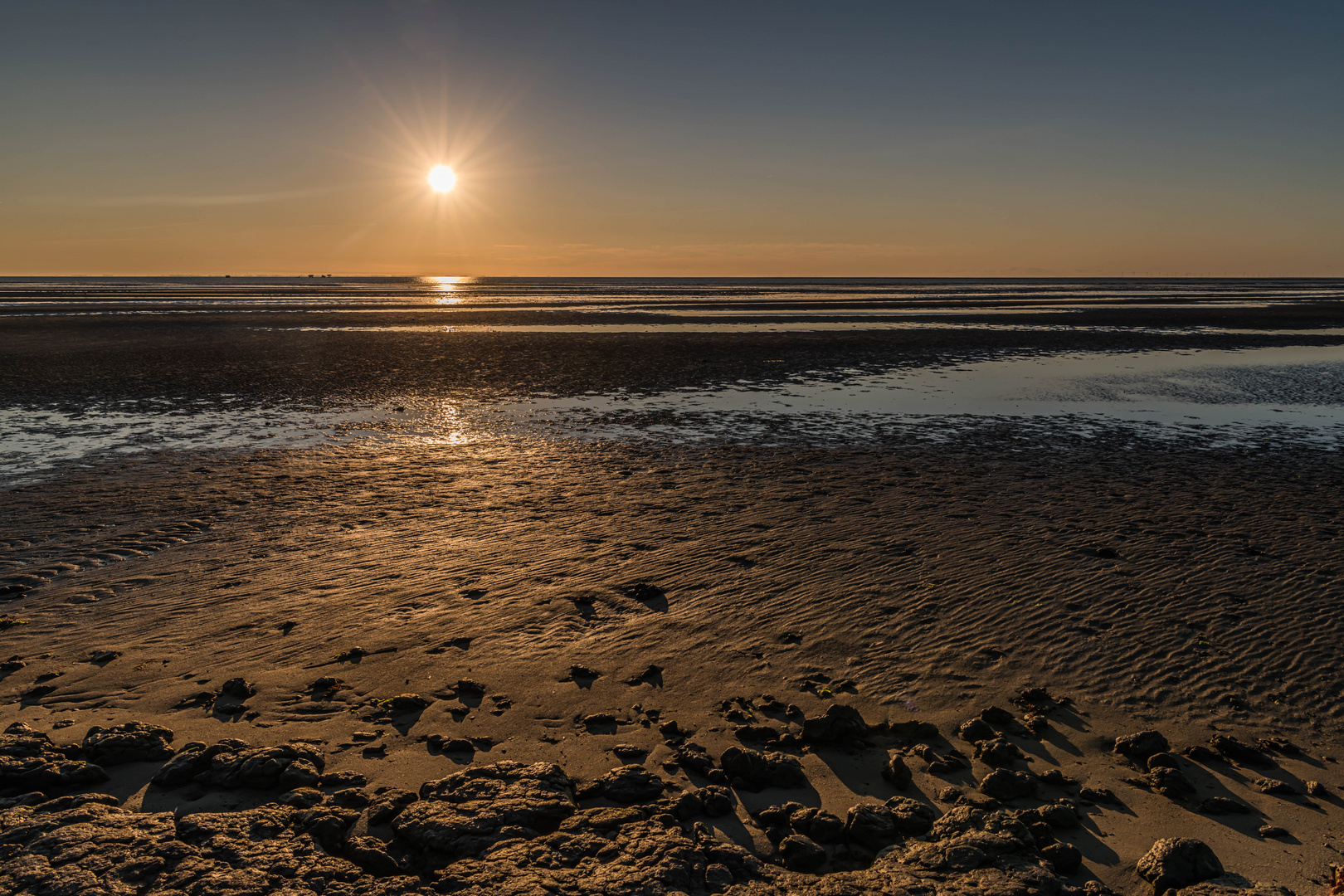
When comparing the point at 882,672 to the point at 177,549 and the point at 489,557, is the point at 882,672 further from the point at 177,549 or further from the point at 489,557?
the point at 177,549

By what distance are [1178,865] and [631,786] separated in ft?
10.4

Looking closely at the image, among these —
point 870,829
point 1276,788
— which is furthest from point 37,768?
point 1276,788

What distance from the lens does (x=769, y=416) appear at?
18.5 m

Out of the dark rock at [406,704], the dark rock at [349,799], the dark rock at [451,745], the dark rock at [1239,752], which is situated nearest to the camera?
the dark rock at [349,799]

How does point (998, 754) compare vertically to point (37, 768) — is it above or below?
below

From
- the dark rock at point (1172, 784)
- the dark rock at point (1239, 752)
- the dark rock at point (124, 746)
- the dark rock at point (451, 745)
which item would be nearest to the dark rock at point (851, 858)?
the dark rock at point (1172, 784)

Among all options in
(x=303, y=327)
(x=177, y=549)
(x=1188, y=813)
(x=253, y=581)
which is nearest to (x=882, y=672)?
(x=1188, y=813)

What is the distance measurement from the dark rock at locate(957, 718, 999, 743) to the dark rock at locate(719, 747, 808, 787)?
138 centimetres

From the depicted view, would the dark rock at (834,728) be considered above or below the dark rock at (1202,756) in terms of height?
above

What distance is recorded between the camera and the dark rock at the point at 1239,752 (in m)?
5.31

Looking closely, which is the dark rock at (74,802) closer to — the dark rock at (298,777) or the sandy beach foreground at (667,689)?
the sandy beach foreground at (667,689)

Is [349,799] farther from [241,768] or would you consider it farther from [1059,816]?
[1059,816]

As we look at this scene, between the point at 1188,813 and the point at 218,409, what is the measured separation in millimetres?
20874

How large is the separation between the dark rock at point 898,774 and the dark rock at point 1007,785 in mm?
485
